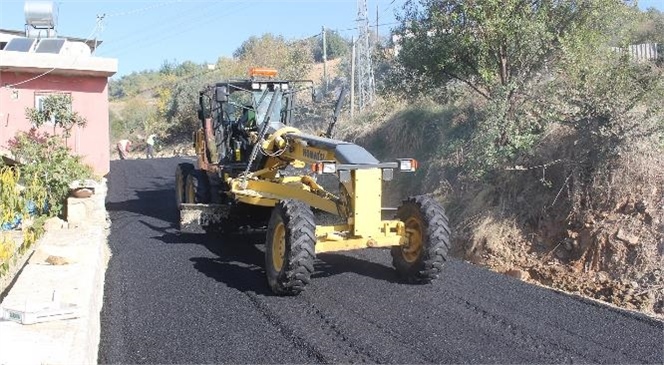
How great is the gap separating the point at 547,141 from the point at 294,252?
16.2ft

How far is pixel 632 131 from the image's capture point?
343 inches

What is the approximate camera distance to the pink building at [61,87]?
52.2 feet

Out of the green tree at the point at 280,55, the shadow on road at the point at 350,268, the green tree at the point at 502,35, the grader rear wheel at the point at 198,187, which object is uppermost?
the green tree at the point at 280,55

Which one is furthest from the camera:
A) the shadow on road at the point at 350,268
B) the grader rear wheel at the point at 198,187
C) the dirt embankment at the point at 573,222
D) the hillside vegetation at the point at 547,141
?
the grader rear wheel at the point at 198,187

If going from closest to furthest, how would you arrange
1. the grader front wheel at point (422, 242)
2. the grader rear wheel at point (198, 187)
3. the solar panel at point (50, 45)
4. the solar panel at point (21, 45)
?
the grader front wheel at point (422, 242)
the grader rear wheel at point (198, 187)
the solar panel at point (50, 45)
the solar panel at point (21, 45)

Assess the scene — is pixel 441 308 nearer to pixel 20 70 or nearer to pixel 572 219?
pixel 572 219

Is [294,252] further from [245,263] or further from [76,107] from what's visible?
[76,107]

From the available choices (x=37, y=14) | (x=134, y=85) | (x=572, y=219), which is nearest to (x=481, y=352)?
(x=572, y=219)

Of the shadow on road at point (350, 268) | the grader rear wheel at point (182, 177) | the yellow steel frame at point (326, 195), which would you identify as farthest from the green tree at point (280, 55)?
the shadow on road at point (350, 268)

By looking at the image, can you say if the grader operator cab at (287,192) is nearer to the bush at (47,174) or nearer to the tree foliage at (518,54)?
the bush at (47,174)

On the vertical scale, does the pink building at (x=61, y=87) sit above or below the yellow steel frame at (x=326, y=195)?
above

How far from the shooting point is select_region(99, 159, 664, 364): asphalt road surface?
17.4ft

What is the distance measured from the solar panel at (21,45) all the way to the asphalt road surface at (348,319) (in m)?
12.2

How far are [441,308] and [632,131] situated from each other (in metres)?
3.98
